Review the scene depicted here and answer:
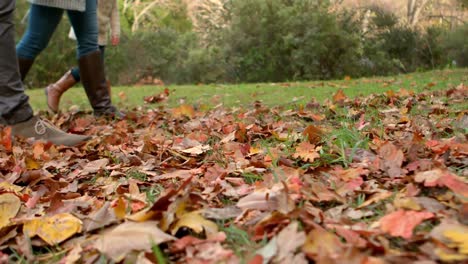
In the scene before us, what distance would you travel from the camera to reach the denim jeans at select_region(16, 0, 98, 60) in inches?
142

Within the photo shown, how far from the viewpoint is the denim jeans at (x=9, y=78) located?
9.02ft

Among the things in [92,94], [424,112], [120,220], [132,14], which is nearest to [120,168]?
[120,220]

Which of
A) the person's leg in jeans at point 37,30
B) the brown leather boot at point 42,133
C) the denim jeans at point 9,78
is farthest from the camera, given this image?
the person's leg in jeans at point 37,30

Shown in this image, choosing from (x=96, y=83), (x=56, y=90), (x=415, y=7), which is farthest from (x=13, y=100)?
(x=415, y=7)

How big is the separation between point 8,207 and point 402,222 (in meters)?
1.07

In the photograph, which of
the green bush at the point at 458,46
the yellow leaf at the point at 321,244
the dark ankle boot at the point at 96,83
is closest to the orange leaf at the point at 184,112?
the dark ankle boot at the point at 96,83

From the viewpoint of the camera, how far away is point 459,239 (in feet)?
3.02

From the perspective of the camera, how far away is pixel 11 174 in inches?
79.7

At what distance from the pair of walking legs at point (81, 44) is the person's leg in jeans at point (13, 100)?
0.85 meters

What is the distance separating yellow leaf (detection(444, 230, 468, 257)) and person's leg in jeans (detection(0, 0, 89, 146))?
229 centimetres

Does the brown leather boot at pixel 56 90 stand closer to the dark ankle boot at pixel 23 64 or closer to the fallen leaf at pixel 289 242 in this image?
the dark ankle boot at pixel 23 64

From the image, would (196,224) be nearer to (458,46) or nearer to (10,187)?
(10,187)

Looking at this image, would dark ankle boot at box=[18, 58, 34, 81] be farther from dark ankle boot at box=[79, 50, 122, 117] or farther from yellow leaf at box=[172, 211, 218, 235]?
yellow leaf at box=[172, 211, 218, 235]

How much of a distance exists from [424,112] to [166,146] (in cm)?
169
